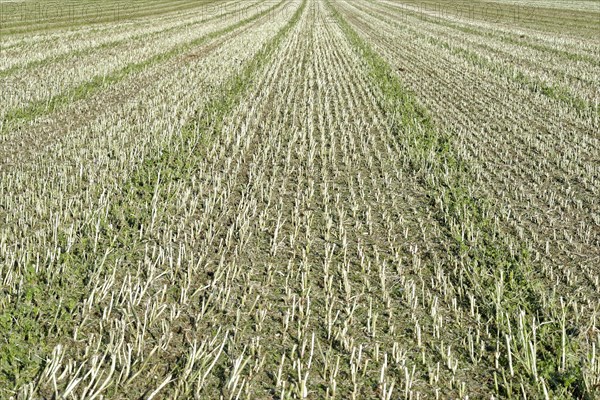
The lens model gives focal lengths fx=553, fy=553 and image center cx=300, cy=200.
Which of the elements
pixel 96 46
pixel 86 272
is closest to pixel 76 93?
pixel 96 46

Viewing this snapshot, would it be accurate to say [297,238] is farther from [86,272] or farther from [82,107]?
[82,107]

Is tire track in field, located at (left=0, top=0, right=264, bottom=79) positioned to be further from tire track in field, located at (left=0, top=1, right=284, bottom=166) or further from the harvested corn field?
tire track in field, located at (left=0, top=1, right=284, bottom=166)

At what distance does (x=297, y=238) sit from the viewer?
24.0ft

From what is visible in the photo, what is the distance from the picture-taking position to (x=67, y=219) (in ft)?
24.5

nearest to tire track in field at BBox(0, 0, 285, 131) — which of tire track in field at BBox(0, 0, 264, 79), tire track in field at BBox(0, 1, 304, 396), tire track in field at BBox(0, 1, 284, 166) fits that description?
tire track in field at BBox(0, 1, 284, 166)

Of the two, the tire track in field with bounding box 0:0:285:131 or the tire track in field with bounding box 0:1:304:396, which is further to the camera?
the tire track in field with bounding box 0:0:285:131

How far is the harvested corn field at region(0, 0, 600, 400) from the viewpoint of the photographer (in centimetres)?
469

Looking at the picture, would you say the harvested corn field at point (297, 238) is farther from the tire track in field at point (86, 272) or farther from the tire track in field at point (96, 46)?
the tire track in field at point (96, 46)

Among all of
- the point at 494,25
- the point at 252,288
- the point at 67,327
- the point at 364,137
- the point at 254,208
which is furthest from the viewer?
the point at 494,25

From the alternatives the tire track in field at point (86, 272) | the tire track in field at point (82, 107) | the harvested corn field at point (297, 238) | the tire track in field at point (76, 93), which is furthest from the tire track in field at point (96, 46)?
the tire track in field at point (86, 272)

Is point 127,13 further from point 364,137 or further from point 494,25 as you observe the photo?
point 364,137

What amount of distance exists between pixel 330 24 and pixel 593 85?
23065 mm

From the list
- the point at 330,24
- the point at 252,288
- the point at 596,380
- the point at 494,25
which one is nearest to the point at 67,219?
the point at 252,288

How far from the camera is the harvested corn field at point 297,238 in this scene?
4.69 metres
